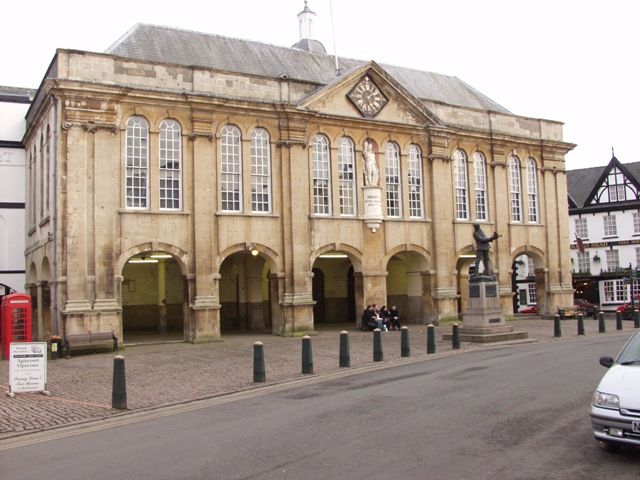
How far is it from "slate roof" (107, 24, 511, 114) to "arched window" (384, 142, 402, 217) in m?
4.14

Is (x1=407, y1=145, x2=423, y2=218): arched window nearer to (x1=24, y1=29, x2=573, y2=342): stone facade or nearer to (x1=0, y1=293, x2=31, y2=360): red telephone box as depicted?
(x1=24, y1=29, x2=573, y2=342): stone facade

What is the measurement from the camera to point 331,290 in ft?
117

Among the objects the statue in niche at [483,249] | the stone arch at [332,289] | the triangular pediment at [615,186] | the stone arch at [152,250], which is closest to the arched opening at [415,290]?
the stone arch at [332,289]

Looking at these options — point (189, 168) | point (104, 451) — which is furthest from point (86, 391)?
point (189, 168)

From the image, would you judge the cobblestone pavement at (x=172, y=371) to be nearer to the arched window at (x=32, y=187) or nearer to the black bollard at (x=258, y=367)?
the black bollard at (x=258, y=367)

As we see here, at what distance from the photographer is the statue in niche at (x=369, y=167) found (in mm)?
29094

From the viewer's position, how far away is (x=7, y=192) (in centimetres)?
3088

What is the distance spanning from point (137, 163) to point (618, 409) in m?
20.1

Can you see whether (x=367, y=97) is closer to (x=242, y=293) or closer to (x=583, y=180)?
(x=242, y=293)

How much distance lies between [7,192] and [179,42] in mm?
10309

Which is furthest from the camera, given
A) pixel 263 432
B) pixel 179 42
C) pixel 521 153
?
pixel 521 153

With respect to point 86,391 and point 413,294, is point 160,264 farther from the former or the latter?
point 86,391

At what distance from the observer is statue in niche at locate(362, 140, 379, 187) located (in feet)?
95.5

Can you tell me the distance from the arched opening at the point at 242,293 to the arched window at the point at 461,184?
9424 mm
